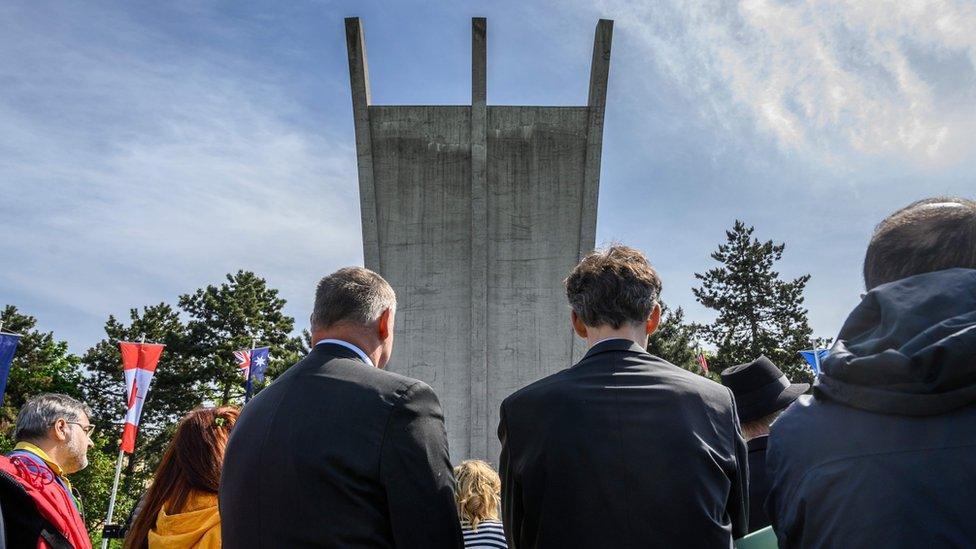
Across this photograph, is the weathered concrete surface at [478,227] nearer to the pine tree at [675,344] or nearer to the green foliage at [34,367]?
the pine tree at [675,344]

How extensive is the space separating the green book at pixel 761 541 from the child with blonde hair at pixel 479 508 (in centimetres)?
196

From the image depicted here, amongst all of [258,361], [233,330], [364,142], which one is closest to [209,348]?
Answer: [233,330]

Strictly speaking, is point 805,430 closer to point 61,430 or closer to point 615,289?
point 615,289

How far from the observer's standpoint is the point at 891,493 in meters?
1.37

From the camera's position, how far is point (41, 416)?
14.3 ft

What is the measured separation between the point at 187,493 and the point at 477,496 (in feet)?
4.86

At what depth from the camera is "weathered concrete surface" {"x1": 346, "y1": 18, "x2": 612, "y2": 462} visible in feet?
29.4

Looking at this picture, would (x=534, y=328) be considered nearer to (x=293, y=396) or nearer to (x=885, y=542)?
(x=293, y=396)

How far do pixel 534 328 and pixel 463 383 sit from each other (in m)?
1.13

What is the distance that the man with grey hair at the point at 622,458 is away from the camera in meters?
2.10

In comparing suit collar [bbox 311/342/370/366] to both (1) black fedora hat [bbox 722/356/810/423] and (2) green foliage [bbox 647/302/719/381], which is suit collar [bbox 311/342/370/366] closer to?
(1) black fedora hat [bbox 722/356/810/423]

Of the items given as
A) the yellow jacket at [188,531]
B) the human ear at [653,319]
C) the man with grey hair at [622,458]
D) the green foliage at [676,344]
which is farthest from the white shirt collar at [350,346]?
the green foliage at [676,344]

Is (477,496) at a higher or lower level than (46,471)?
→ lower

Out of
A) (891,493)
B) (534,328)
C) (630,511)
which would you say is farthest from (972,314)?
(534,328)
